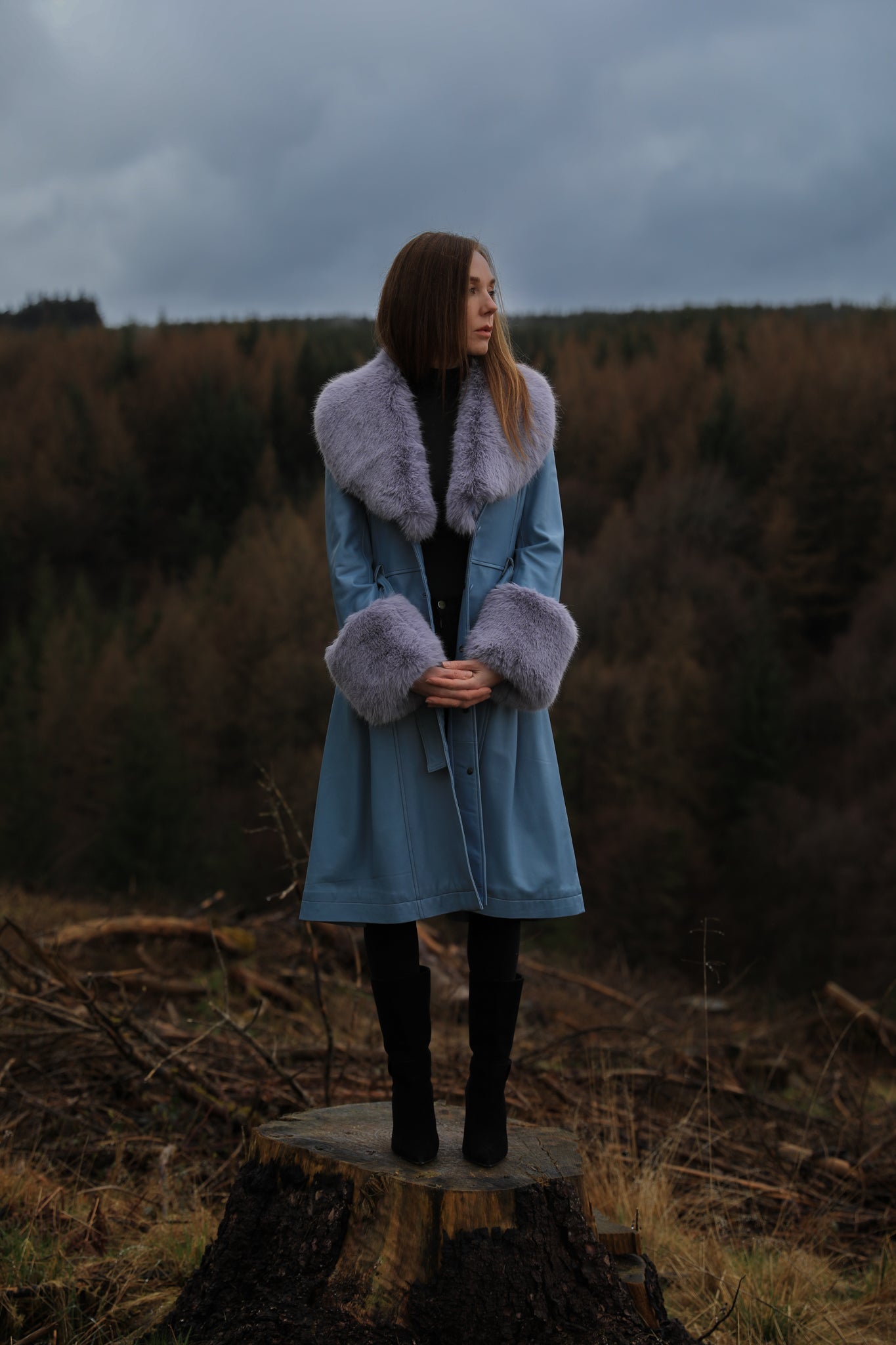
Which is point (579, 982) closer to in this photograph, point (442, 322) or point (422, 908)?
point (422, 908)

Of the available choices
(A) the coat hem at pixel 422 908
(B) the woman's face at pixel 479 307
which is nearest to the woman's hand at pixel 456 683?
(A) the coat hem at pixel 422 908

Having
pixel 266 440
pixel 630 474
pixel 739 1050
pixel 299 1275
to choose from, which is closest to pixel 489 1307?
pixel 299 1275

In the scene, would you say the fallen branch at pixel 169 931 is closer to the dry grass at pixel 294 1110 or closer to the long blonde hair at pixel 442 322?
the dry grass at pixel 294 1110

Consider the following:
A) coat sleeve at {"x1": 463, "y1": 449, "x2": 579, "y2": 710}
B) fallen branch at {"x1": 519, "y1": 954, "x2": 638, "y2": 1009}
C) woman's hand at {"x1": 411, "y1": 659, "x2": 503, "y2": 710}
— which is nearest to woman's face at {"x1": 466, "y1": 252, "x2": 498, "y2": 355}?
coat sleeve at {"x1": 463, "y1": 449, "x2": 579, "y2": 710}

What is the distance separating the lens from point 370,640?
247cm

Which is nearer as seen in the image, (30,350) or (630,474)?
(630,474)

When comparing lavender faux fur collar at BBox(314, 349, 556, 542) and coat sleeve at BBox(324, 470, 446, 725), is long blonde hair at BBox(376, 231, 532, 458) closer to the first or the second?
lavender faux fur collar at BBox(314, 349, 556, 542)

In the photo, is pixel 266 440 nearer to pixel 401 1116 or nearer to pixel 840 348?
pixel 840 348

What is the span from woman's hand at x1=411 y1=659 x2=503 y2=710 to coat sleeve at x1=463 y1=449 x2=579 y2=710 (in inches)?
1.0

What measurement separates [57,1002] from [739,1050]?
3.52 m

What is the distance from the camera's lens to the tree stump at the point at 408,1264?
7.25ft

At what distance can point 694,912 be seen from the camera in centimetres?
3206

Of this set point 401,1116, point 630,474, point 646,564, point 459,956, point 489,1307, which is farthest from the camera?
point 630,474

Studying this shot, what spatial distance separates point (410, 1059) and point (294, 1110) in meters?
1.44
